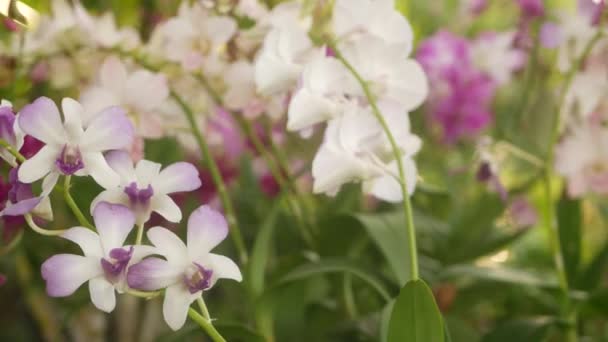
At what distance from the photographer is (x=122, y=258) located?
0.32 m

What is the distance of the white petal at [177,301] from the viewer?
33 centimetres

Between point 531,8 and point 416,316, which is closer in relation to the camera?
point 416,316

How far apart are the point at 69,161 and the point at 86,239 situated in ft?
0.14

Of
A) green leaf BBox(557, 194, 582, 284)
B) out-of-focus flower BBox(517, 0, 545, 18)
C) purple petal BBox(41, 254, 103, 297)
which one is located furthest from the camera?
out-of-focus flower BBox(517, 0, 545, 18)

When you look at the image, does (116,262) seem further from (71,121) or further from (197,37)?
(197,37)

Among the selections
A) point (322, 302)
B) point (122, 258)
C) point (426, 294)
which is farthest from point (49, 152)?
point (322, 302)

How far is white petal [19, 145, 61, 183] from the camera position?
0.33m

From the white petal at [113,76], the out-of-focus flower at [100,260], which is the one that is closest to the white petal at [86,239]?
→ the out-of-focus flower at [100,260]

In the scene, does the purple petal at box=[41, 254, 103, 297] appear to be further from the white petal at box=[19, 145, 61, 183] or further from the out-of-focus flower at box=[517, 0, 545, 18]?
the out-of-focus flower at box=[517, 0, 545, 18]

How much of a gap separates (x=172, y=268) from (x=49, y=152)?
8cm

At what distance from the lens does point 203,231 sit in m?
0.33

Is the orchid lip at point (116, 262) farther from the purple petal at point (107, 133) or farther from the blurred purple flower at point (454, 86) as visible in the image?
the blurred purple flower at point (454, 86)

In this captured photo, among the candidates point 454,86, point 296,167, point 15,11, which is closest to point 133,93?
point 15,11

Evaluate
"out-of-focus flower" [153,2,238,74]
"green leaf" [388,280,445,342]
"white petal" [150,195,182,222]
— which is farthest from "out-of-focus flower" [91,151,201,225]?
"out-of-focus flower" [153,2,238,74]
